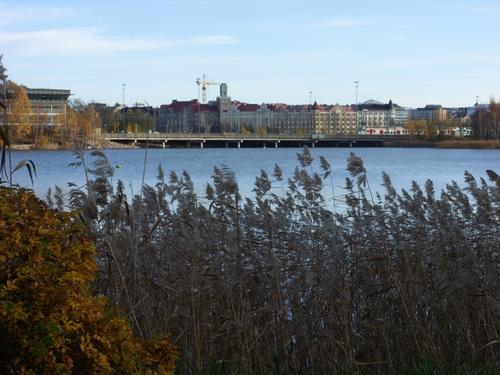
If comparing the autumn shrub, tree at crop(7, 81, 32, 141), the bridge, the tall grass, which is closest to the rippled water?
tree at crop(7, 81, 32, 141)

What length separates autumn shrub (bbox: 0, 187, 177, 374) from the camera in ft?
12.2

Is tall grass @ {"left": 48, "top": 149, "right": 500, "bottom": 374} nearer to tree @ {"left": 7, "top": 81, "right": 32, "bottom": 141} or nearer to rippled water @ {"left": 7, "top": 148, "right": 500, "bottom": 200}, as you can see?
tree @ {"left": 7, "top": 81, "right": 32, "bottom": 141}

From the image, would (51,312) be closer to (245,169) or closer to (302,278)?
(302,278)

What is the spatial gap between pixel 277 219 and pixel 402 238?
1.20 m

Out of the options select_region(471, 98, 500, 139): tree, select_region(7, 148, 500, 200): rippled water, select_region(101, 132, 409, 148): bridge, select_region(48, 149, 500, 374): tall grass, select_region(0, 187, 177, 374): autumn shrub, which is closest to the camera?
select_region(0, 187, 177, 374): autumn shrub

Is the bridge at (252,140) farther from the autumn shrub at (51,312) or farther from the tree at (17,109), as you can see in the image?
the autumn shrub at (51,312)

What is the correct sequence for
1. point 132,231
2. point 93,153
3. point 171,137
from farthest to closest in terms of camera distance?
point 171,137 → point 132,231 → point 93,153

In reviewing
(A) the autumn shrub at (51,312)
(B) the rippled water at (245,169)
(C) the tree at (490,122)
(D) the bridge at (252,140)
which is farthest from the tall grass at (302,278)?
(C) the tree at (490,122)

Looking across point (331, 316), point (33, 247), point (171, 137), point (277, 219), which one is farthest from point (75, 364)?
point (171, 137)

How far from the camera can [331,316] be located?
7195 millimetres

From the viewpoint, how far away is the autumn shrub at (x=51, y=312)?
3715 mm

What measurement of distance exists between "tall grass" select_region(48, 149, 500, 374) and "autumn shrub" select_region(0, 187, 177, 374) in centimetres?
221

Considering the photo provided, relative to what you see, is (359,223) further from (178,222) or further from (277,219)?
(178,222)

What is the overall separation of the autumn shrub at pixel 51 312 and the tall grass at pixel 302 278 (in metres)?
2.21
